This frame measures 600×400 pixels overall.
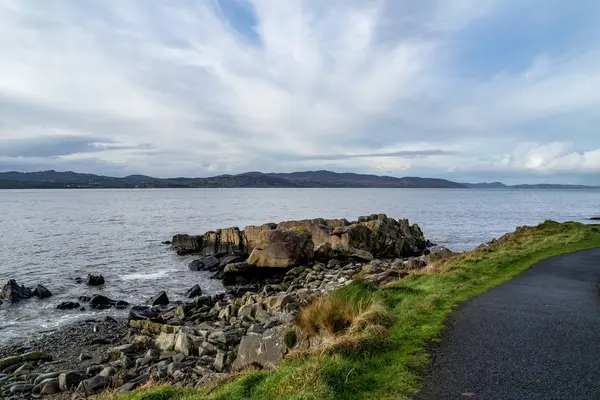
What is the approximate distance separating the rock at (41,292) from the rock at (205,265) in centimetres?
1233

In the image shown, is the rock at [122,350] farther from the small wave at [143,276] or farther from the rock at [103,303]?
the small wave at [143,276]

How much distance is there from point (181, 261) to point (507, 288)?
108ft

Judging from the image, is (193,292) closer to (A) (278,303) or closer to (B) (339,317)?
(A) (278,303)

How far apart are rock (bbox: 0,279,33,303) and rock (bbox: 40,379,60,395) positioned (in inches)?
609

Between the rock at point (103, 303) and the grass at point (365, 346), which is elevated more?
the grass at point (365, 346)

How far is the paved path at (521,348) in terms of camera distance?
707 cm

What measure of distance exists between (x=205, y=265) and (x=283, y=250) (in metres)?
8.39

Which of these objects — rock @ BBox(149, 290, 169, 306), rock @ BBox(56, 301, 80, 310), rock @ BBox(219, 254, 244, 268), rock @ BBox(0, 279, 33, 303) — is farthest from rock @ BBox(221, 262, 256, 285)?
rock @ BBox(0, 279, 33, 303)

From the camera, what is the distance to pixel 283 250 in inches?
1352

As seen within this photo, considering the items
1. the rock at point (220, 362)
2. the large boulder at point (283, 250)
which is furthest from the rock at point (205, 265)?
the rock at point (220, 362)

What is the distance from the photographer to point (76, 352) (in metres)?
17.4

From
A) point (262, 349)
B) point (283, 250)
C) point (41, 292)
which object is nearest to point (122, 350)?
point (262, 349)

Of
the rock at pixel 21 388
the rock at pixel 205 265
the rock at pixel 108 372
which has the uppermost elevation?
the rock at pixel 108 372

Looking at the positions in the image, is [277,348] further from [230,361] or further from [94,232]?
[94,232]
